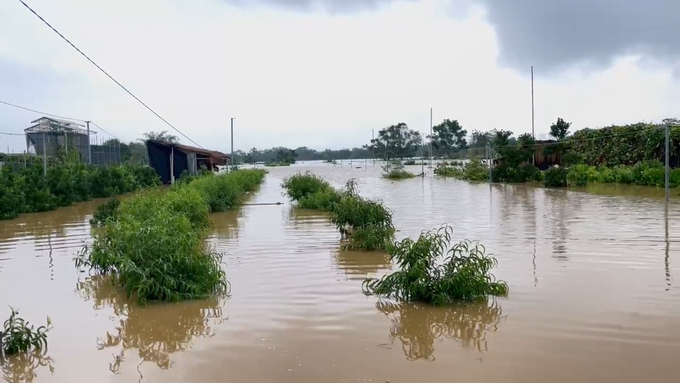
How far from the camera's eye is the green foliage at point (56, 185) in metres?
18.7

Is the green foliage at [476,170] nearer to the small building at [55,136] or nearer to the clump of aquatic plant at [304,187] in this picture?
the clump of aquatic plant at [304,187]

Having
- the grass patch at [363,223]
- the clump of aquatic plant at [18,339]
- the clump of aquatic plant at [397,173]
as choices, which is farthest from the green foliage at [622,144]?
the clump of aquatic plant at [18,339]

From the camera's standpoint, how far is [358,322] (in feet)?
21.6

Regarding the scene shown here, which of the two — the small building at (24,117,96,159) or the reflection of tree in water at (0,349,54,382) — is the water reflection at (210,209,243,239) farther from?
the small building at (24,117,96,159)

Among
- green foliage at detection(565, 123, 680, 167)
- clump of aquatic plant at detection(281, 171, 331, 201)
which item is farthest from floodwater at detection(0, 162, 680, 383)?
green foliage at detection(565, 123, 680, 167)

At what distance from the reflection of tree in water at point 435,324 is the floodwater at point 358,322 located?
0.07 feet

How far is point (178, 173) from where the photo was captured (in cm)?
3397

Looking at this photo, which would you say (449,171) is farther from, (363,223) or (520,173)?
(363,223)

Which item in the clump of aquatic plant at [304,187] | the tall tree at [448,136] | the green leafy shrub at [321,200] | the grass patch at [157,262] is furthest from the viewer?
the tall tree at [448,136]

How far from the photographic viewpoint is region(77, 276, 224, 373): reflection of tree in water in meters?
6.00

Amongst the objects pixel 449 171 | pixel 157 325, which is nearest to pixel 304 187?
pixel 157 325

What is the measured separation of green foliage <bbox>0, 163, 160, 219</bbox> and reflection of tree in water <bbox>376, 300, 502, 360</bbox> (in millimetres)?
15223

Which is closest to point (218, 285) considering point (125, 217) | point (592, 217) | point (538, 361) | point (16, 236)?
point (125, 217)

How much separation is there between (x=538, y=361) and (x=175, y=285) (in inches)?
172
